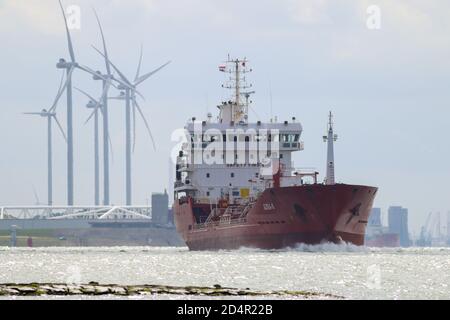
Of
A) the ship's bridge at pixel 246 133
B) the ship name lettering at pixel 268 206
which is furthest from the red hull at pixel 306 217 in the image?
the ship's bridge at pixel 246 133

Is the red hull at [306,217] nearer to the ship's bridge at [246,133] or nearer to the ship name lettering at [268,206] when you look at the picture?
the ship name lettering at [268,206]

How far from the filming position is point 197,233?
13388 centimetres

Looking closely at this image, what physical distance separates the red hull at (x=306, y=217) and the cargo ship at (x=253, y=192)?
0.23 ft

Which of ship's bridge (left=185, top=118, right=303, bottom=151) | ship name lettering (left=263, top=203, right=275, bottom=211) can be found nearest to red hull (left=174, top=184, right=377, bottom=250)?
ship name lettering (left=263, top=203, right=275, bottom=211)

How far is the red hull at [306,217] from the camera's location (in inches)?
4520

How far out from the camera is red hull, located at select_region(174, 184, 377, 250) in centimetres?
11481

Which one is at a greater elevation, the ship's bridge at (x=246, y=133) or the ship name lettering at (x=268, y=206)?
Answer: the ship's bridge at (x=246, y=133)

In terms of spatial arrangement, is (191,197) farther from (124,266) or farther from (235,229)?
(124,266)

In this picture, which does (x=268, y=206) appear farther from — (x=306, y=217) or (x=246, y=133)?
(x=246, y=133)

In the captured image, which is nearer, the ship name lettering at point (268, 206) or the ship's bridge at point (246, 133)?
the ship name lettering at point (268, 206)

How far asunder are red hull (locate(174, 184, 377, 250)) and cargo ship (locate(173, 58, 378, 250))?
0.23 ft
